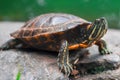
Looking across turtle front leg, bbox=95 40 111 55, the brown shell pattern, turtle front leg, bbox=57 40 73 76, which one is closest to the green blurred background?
turtle front leg, bbox=95 40 111 55

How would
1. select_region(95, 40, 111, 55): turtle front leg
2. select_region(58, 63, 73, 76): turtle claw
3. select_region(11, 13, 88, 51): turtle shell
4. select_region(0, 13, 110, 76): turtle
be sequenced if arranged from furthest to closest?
1. select_region(95, 40, 111, 55): turtle front leg
2. select_region(11, 13, 88, 51): turtle shell
3. select_region(0, 13, 110, 76): turtle
4. select_region(58, 63, 73, 76): turtle claw

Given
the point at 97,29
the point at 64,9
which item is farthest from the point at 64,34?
the point at 64,9

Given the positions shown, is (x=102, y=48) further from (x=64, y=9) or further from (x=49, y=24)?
(x=64, y=9)

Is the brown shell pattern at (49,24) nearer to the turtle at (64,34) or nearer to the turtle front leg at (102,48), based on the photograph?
the turtle at (64,34)

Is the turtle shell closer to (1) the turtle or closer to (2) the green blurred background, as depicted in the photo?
(1) the turtle

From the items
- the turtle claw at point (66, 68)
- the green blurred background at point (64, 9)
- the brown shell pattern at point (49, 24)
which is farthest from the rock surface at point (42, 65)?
the green blurred background at point (64, 9)
